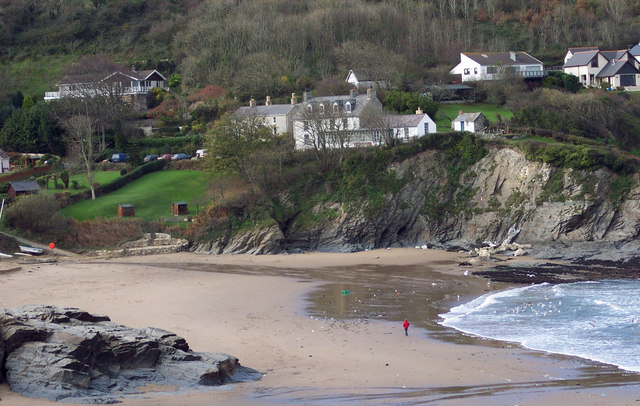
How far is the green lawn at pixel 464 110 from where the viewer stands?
58.7 m

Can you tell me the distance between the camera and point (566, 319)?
28984 millimetres

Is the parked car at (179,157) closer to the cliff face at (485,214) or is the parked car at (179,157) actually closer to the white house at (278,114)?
the white house at (278,114)

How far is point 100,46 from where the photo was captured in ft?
285

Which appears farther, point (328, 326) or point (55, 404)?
point (328, 326)

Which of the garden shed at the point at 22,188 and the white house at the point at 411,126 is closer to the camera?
the garden shed at the point at 22,188

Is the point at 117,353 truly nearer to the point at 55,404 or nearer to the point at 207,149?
the point at 55,404

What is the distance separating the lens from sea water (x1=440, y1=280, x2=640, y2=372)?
992 inches

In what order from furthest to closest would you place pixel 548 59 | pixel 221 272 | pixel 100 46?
pixel 100 46, pixel 548 59, pixel 221 272

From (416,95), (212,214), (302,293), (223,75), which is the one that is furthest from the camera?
(223,75)

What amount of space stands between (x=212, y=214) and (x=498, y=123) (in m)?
21.0

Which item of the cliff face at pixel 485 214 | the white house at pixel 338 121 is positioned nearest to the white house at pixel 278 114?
the white house at pixel 338 121

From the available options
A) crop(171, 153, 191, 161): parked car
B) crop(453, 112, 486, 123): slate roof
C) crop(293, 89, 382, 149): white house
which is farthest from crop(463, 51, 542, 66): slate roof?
crop(171, 153, 191, 161): parked car

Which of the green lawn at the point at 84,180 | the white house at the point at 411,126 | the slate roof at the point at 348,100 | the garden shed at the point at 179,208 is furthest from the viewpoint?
the slate roof at the point at 348,100

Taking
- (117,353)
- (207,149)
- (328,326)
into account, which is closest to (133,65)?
(207,149)
